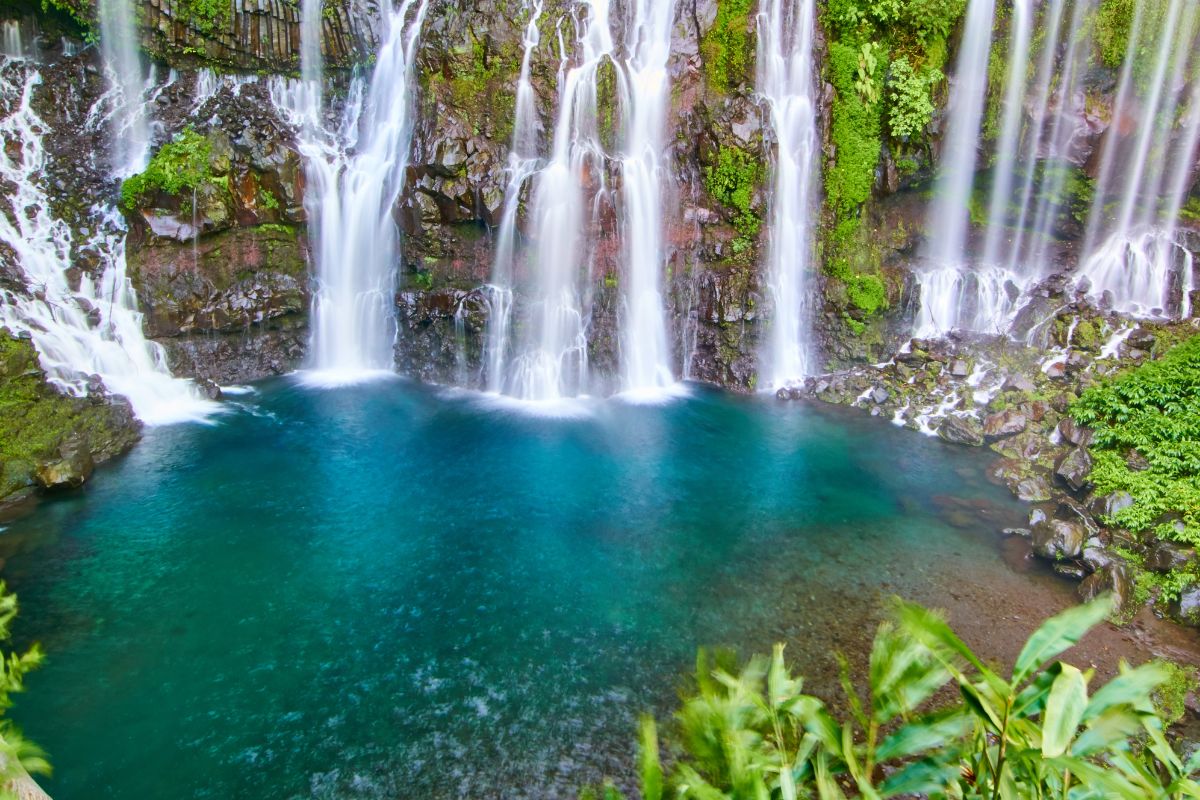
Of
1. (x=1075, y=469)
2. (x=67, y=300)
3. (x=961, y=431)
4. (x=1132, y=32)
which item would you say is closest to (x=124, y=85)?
(x=67, y=300)

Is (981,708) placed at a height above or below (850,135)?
below

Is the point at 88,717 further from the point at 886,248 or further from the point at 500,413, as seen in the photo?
the point at 886,248

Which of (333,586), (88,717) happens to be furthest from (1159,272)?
(88,717)

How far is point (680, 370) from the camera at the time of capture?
19938mm

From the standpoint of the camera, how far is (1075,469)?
1301 centimetres

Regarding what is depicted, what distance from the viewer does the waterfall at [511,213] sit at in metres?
18.3

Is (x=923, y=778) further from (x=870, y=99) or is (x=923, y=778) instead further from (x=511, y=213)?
(x=870, y=99)

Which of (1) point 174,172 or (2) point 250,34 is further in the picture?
(2) point 250,34

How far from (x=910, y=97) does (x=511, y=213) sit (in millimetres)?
11289

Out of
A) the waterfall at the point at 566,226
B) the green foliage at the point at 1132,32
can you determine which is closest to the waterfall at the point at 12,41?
the waterfall at the point at 566,226

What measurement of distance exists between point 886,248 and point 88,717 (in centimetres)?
2064

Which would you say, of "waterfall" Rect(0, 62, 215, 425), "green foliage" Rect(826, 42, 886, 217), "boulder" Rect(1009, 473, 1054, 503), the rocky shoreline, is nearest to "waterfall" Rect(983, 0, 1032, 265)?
the rocky shoreline

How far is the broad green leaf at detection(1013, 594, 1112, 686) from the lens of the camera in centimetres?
158

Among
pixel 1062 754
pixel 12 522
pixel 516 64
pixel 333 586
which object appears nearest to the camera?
pixel 1062 754
